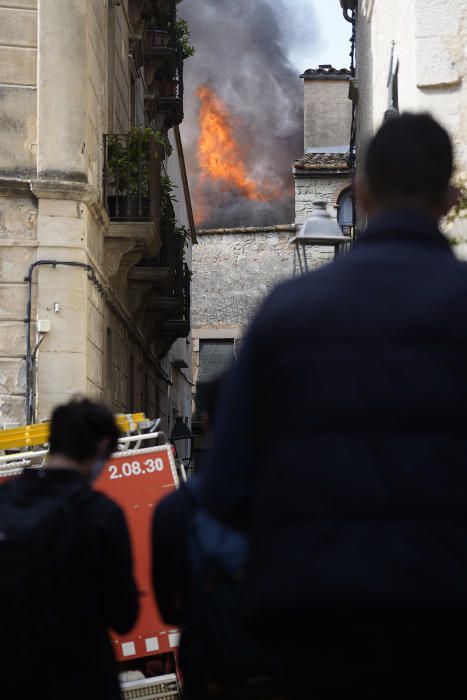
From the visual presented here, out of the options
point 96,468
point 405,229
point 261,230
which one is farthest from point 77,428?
point 261,230

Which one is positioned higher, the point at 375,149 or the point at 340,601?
the point at 375,149

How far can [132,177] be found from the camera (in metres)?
16.7

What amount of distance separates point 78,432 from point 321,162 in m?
33.9

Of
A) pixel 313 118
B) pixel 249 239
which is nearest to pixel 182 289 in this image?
pixel 249 239

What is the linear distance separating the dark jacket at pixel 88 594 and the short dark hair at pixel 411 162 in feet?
5.93

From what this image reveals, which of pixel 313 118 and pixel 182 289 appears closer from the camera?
pixel 182 289

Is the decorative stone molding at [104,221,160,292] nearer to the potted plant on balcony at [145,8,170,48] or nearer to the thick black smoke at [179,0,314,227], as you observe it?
the potted plant on balcony at [145,8,170,48]

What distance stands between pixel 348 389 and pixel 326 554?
11.7 inches

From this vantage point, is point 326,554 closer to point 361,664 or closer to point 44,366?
point 361,664

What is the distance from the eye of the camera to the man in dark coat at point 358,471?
88.4 inches

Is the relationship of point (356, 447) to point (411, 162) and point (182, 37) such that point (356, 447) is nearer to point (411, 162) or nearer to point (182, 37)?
point (411, 162)

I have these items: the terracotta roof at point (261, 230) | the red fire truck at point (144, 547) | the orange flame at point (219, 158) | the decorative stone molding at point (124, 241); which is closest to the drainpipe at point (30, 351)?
the decorative stone molding at point (124, 241)

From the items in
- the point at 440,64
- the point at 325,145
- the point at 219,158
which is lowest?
the point at 440,64

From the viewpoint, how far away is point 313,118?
40469 millimetres
